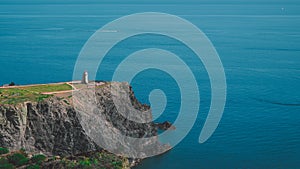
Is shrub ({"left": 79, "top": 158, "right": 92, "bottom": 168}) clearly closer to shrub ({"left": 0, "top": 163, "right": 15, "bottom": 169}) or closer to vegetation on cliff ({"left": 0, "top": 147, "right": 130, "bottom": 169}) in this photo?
vegetation on cliff ({"left": 0, "top": 147, "right": 130, "bottom": 169})

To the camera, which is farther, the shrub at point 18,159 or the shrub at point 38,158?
the shrub at point 38,158

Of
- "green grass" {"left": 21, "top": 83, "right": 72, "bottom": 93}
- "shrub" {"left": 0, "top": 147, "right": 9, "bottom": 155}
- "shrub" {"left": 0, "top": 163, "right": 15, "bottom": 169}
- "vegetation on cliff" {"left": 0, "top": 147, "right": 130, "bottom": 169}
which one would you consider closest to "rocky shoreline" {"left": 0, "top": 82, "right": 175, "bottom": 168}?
"shrub" {"left": 0, "top": 147, "right": 9, "bottom": 155}

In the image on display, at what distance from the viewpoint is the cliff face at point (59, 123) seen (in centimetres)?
6544

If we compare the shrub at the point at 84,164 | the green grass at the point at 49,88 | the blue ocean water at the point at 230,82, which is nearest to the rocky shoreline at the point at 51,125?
the green grass at the point at 49,88

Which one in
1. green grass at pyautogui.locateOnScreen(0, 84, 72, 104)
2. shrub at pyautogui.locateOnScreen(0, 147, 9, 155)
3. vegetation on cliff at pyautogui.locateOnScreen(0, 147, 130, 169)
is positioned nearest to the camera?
vegetation on cliff at pyautogui.locateOnScreen(0, 147, 130, 169)

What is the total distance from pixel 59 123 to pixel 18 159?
973 cm

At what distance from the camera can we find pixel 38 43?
174 meters

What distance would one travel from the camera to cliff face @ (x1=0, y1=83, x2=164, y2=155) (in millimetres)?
65438

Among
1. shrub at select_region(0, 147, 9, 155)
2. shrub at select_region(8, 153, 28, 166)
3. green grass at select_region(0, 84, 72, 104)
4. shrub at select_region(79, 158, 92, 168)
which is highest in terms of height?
green grass at select_region(0, 84, 72, 104)

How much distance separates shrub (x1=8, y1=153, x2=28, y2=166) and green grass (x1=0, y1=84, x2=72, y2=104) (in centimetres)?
829

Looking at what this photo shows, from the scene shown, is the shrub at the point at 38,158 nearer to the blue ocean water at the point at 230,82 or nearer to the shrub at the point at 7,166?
the shrub at the point at 7,166

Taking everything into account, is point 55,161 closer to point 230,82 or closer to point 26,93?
point 26,93

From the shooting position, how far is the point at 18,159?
61062mm

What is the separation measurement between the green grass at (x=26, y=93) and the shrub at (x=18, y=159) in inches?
327
